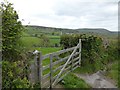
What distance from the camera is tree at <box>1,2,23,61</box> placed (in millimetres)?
3811

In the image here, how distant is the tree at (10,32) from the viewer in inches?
150

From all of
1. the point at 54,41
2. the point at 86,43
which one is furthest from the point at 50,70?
the point at 54,41

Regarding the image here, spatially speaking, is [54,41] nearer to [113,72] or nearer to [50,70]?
[113,72]

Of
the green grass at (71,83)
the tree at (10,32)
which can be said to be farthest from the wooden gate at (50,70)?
the tree at (10,32)

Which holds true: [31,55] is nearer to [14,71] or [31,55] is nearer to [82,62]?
[14,71]

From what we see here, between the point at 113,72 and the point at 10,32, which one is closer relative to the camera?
the point at 10,32

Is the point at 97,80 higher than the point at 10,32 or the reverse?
the reverse

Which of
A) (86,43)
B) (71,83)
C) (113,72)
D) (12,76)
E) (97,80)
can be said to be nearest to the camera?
(12,76)

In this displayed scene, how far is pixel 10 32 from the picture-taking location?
390 cm

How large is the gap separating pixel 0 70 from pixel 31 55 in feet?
3.17

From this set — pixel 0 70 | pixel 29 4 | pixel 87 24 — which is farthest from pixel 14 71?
pixel 87 24

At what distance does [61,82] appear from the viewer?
5914 mm

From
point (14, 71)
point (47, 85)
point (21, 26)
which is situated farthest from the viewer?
point (47, 85)

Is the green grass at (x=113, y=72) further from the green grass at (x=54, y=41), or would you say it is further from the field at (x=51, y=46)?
the green grass at (x=54, y=41)
